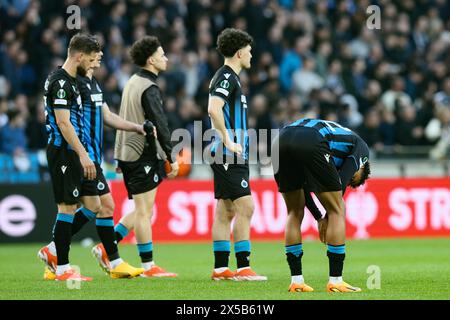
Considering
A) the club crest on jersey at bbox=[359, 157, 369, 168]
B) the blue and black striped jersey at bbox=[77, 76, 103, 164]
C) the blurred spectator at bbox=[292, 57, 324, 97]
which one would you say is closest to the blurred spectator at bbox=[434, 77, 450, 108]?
the blurred spectator at bbox=[292, 57, 324, 97]

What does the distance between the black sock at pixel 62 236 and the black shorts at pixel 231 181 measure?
1619mm

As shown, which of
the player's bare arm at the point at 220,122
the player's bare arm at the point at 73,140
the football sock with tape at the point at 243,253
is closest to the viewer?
the player's bare arm at the point at 73,140

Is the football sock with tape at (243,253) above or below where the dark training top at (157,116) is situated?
below

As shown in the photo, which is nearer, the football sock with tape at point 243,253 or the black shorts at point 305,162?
the black shorts at point 305,162

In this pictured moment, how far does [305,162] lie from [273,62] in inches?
545

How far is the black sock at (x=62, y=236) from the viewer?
10695mm

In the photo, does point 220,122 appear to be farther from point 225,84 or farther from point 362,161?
point 362,161

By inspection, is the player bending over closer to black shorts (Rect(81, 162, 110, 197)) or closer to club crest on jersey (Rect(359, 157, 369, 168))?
club crest on jersey (Rect(359, 157, 369, 168))

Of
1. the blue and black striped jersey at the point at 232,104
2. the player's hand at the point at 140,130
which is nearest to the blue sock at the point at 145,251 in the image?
the player's hand at the point at 140,130

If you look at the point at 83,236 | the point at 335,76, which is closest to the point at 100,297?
the point at 83,236

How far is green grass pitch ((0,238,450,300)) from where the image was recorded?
9.27 meters

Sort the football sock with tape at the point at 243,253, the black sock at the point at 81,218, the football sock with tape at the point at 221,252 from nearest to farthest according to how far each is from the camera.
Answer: the football sock with tape at the point at 243,253, the football sock with tape at the point at 221,252, the black sock at the point at 81,218

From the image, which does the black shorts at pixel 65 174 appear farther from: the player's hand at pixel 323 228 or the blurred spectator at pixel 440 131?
the blurred spectator at pixel 440 131

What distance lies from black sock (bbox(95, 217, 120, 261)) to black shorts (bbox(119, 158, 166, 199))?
48 centimetres
